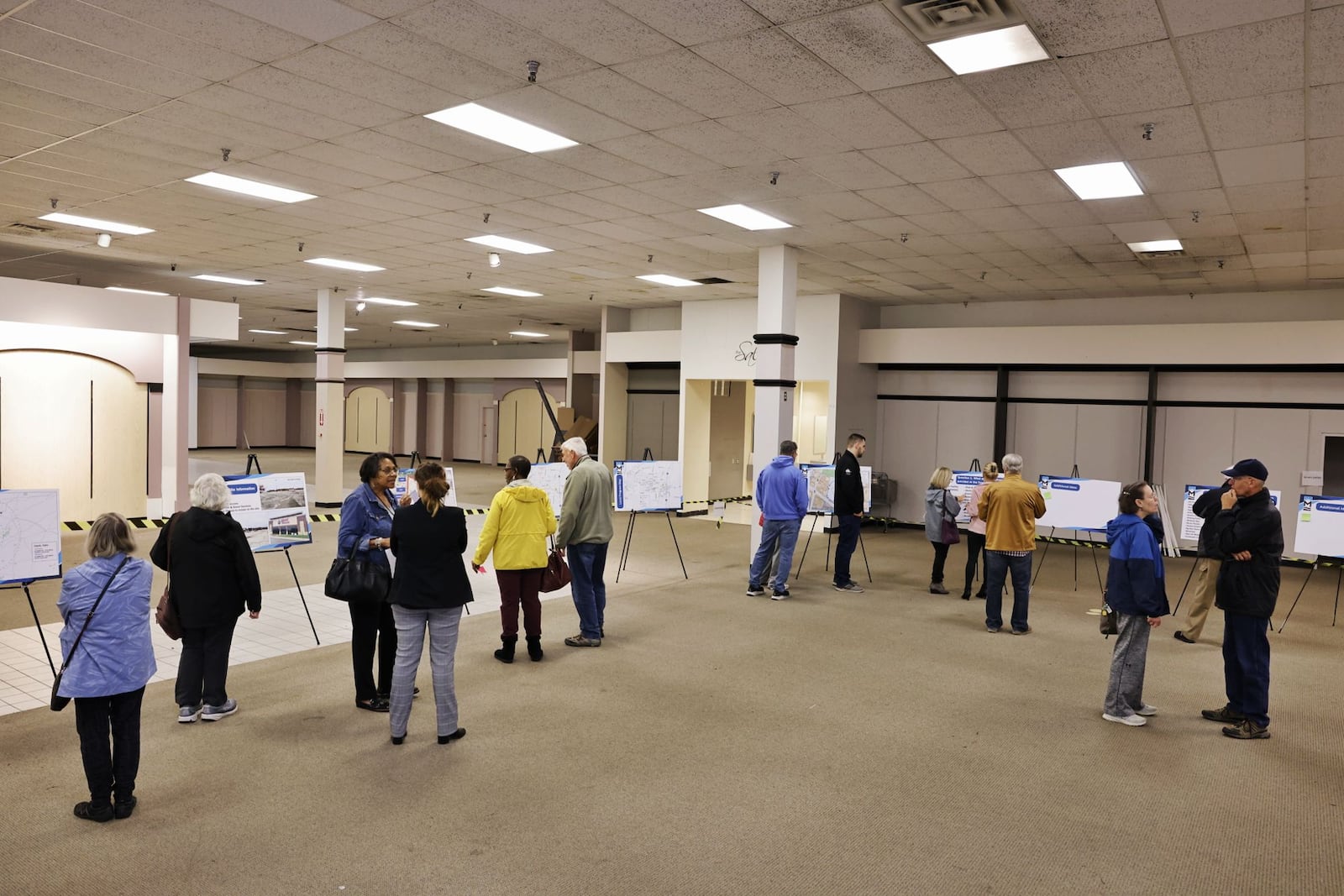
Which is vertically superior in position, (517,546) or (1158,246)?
(1158,246)

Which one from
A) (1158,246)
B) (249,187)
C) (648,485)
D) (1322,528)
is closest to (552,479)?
(648,485)

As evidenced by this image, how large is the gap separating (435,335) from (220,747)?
20.0m

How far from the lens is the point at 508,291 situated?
577 inches

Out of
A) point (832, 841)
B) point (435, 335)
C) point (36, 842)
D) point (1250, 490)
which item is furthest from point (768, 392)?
point (435, 335)

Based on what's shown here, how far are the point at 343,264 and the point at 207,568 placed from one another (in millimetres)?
8278

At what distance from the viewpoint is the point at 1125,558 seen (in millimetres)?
5188

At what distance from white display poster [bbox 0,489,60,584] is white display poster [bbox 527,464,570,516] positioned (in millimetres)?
4111

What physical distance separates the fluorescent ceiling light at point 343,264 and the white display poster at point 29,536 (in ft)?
22.1

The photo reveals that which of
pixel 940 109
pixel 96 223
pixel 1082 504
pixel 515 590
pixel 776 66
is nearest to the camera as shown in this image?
pixel 776 66

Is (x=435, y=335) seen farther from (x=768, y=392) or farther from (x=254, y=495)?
(x=254, y=495)

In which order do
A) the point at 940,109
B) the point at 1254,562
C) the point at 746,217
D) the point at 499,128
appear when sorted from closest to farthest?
the point at 1254,562 → the point at 940,109 → the point at 499,128 → the point at 746,217

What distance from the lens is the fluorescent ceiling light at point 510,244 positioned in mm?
10164

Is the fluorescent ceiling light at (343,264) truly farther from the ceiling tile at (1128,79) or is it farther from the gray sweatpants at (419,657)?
the ceiling tile at (1128,79)

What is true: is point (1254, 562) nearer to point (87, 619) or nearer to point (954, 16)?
point (954, 16)
